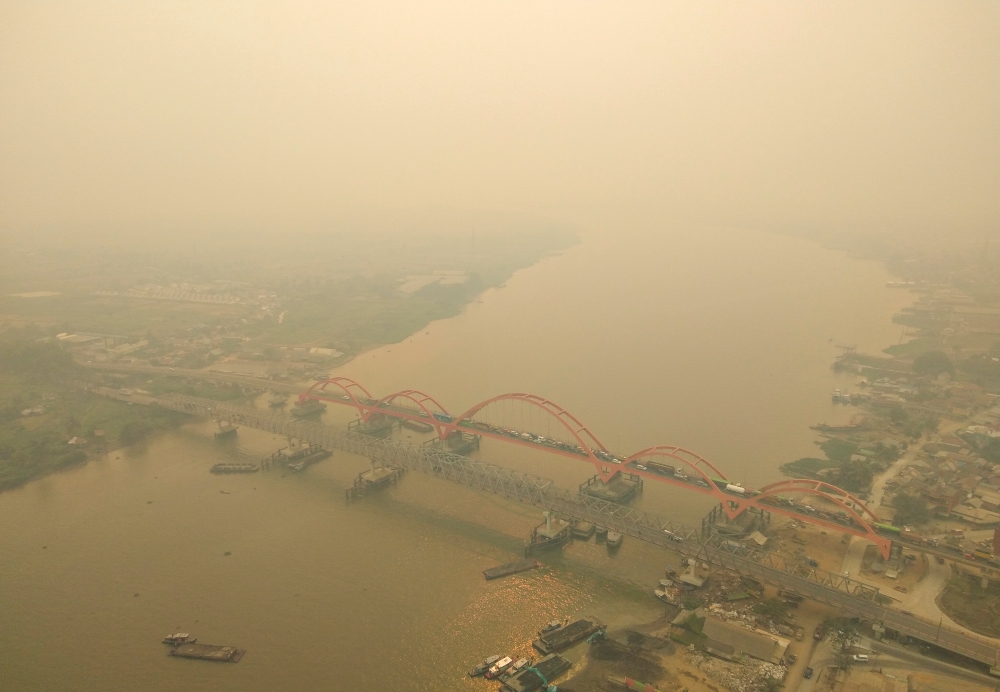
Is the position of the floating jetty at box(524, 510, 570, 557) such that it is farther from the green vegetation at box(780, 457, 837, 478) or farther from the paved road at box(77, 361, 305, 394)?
the paved road at box(77, 361, 305, 394)

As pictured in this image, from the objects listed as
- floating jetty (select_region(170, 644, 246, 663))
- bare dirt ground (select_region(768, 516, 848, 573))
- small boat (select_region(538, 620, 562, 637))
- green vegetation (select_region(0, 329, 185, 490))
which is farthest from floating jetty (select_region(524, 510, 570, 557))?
green vegetation (select_region(0, 329, 185, 490))

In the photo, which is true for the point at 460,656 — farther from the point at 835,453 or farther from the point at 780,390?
the point at 780,390

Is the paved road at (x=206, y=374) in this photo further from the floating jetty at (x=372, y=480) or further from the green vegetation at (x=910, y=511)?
the green vegetation at (x=910, y=511)

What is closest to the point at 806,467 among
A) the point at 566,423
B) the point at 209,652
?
the point at 566,423

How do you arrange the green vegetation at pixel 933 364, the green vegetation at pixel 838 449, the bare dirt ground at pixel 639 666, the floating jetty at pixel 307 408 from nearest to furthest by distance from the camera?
the bare dirt ground at pixel 639 666 → the green vegetation at pixel 838 449 → the floating jetty at pixel 307 408 → the green vegetation at pixel 933 364

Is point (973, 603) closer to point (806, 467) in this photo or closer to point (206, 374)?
point (806, 467)

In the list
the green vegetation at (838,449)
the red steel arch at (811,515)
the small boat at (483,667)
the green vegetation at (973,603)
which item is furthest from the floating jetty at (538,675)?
the green vegetation at (838,449)
